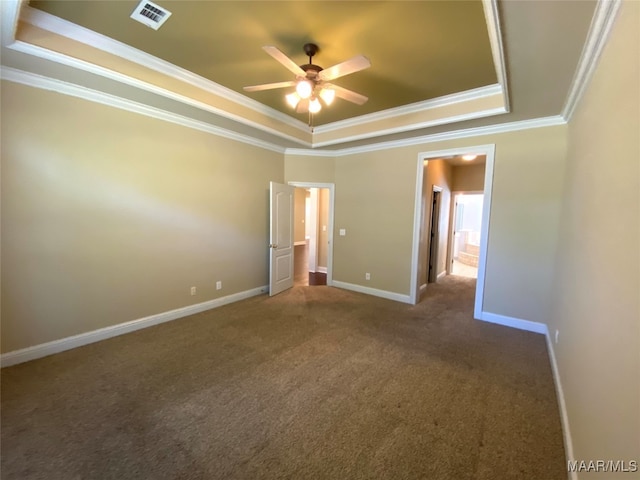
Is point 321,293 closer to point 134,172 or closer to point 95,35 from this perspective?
point 134,172

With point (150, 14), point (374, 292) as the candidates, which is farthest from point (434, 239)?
point (150, 14)

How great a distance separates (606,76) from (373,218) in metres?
3.57

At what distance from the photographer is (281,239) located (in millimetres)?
5180

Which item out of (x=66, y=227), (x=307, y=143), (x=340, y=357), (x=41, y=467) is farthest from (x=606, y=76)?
(x=66, y=227)

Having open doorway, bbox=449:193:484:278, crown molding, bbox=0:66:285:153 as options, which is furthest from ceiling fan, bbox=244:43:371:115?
open doorway, bbox=449:193:484:278

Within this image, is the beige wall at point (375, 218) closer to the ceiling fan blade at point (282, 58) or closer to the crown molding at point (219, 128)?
the crown molding at point (219, 128)

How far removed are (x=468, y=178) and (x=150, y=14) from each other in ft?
21.8

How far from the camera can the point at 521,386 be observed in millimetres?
2490

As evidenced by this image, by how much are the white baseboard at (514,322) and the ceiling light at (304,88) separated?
150 inches

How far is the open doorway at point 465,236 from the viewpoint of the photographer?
7.39 m

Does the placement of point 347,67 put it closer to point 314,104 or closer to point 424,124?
point 314,104

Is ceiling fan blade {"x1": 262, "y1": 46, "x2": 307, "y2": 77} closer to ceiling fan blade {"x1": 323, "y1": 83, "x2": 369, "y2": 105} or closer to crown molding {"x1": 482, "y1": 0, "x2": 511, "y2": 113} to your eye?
ceiling fan blade {"x1": 323, "y1": 83, "x2": 369, "y2": 105}

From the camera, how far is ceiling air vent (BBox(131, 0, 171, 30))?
2086mm

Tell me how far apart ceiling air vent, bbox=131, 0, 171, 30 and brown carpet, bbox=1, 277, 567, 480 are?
3.07 m
